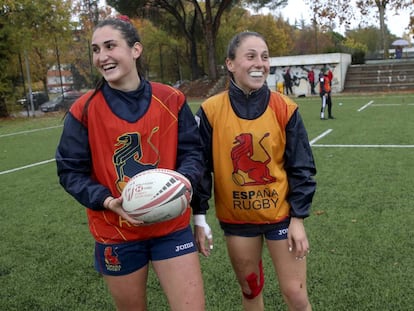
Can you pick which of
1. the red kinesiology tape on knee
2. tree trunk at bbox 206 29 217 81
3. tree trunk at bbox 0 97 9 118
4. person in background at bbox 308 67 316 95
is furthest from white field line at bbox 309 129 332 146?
tree trunk at bbox 206 29 217 81

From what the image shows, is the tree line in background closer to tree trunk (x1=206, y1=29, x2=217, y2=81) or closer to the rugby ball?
tree trunk (x1=206, y1=29, x2=217, y2=81)

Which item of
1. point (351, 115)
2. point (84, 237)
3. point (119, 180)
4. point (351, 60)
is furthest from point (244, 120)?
point (351, 60)

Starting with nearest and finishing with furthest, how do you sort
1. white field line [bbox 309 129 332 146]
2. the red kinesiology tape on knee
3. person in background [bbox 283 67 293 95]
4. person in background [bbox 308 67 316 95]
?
the red kinesiology tape on knee, white field line [bbox 309 129 332 146], person in background [bbox 308 67 316 95], person in background [bbox 283 67 293 95]

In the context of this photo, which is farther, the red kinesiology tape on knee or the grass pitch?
the grass pitch

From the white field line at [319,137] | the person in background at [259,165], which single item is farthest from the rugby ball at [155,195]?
the white field line at [319,137]

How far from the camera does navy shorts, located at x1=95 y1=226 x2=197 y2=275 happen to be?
8.21 feet

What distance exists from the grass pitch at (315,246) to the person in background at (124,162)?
58.2 inches

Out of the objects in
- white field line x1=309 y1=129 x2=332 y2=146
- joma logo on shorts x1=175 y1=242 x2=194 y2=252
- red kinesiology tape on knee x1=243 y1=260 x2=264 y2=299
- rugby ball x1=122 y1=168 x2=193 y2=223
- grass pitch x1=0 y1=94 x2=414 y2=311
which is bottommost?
white field line x1=309 y1=129 x2=332 y2=146

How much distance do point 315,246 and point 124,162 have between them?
3056mm

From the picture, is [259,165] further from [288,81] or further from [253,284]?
[288,81]

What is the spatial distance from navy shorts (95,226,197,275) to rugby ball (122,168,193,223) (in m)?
0.21

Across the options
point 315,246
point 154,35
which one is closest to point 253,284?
point 315,246

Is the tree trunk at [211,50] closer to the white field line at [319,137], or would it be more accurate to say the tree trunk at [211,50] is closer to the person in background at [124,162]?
the white field line at [319,137]

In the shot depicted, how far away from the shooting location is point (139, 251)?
8.27 feet
